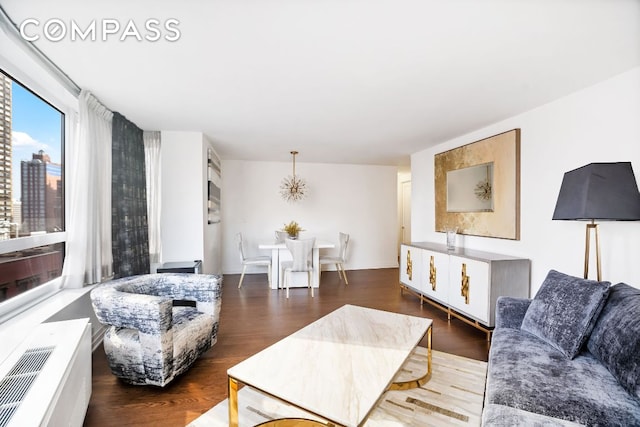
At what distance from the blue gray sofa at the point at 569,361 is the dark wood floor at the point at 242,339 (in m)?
0.89

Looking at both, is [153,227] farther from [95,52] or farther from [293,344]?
[293,344]

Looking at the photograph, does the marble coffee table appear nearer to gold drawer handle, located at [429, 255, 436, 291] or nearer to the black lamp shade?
the black lamp shade

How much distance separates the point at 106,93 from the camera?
2.69 meters

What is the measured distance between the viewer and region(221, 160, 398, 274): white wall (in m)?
6.13

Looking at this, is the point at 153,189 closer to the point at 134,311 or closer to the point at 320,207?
the point at 134,311

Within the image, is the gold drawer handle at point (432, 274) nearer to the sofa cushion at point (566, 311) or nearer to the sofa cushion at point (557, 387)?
the sofa cushion at point (566, 311)

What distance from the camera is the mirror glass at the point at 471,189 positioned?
3.61m

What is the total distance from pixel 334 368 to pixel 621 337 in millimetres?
1424

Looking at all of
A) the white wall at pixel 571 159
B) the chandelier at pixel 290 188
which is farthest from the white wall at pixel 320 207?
the white wall at pixel 571 159

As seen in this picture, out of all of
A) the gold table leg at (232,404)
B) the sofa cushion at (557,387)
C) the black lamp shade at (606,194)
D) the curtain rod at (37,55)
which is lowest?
the gold table leg at (232,404)

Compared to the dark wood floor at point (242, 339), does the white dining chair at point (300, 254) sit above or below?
above

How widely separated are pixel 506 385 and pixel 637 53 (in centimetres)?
231

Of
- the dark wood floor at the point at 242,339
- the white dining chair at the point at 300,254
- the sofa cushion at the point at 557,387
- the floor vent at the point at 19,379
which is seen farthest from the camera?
the white dining chair at the point at 300,254

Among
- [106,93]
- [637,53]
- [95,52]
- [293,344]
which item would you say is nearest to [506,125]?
[637,53]
